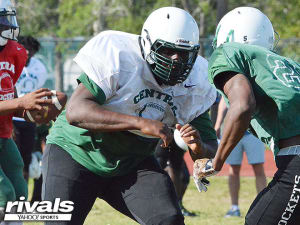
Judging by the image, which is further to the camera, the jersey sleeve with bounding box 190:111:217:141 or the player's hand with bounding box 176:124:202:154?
the jersey sleeve with bounding box 190:111:217:141

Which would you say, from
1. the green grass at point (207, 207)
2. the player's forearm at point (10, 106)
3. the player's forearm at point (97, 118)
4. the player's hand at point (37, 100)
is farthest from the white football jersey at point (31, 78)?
the player's forearm at point (97, 118)

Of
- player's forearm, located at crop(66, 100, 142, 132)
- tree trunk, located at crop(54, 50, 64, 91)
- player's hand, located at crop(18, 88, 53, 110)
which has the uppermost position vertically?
player's forearm, located at crop(66, 100, 142, 132)

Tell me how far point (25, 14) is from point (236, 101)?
85.3 feet

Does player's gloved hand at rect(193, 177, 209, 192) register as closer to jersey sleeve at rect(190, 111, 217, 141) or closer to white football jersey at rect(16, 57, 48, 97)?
jersey sleeve at rect(190, 111, 217, 141)

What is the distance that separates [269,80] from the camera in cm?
382

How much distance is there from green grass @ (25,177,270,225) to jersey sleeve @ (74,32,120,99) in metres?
3.20

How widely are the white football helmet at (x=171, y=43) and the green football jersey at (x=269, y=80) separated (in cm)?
38

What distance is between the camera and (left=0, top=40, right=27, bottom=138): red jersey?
215 inches

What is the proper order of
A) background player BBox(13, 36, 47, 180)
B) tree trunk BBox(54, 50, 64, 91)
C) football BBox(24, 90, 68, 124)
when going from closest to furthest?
football BBox(24, 90, 68, 124) < background player BBox(13, 36, 47, 180) < tree trunk BBox(54, 50, 64, 91)

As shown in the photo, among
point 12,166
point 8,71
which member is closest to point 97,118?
point 12,166

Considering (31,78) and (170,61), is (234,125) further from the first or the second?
(31,78)

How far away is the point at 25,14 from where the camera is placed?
2878 cm

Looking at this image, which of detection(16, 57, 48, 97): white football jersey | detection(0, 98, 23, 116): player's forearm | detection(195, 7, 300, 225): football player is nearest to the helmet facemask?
detection(195, 7, 300, 225): football player

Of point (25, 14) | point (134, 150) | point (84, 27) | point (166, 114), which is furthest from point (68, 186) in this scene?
point (25, 14)
